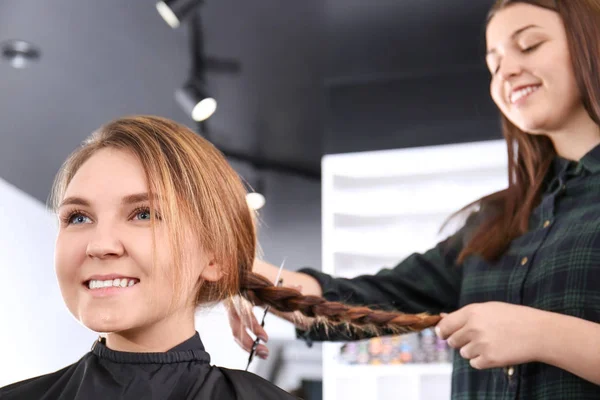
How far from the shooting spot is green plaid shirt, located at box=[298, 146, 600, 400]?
4.41ft

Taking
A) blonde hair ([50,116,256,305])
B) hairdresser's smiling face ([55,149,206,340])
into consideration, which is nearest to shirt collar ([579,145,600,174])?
blonde hair ([50,116,256,305])

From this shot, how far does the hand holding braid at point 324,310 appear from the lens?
131cm

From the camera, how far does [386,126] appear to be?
405 centimetres

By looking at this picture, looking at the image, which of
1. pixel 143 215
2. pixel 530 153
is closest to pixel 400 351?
pixel 530 153

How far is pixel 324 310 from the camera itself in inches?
52.9

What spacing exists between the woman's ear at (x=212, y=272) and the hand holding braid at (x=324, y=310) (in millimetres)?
73

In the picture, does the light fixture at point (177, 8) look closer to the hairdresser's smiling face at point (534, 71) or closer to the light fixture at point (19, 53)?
the light fixture at point (19, 53)

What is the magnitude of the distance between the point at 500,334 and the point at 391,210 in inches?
101

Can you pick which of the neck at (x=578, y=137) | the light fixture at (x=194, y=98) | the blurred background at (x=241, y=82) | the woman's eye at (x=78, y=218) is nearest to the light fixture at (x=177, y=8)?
the blurred background at (x=241, y=82)

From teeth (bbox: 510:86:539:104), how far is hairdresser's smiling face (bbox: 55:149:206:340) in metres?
0.71

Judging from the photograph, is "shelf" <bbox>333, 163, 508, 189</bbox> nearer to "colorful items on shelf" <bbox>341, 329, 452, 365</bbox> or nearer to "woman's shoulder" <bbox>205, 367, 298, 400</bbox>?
"colorful items on shelf" <bbox>341, 329, 452, 365</bbox>

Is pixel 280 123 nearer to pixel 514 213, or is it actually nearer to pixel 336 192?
pixel 336 192

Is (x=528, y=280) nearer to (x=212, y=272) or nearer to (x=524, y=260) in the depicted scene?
(x=524, y=260)

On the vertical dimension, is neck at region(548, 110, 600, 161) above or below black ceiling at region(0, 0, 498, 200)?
below
